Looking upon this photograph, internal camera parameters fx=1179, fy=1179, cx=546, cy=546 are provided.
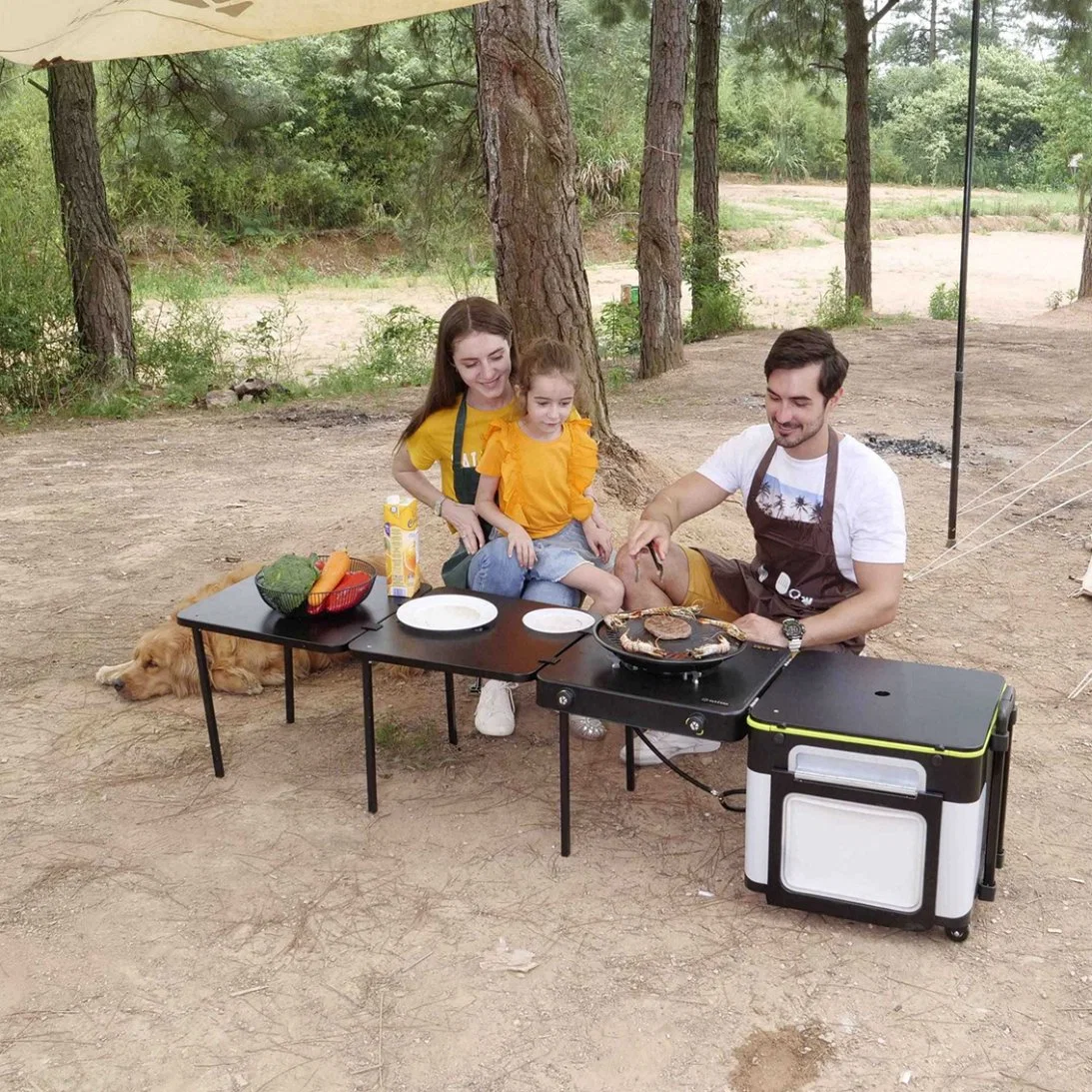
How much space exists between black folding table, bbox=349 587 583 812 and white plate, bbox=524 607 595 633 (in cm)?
2

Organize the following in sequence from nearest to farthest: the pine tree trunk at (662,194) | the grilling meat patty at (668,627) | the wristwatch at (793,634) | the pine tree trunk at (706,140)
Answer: the grilling meat patty at (668,627), the wristwatch at (793,634), the pine tree trunk at (662,194), the pine tree trunk at (706,140)

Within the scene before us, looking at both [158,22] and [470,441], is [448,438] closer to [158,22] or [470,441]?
[470,441]

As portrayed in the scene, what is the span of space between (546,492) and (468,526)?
10.9 inches

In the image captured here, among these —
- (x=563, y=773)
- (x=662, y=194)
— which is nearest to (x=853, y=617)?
(x=563, y=773)

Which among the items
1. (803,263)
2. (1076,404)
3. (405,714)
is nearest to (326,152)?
(803,263)

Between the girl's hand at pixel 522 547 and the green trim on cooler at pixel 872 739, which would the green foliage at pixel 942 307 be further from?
the green trim on cooler at pixel 872 739

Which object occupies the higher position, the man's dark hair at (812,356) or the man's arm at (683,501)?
the man's dark hair at (812,356)

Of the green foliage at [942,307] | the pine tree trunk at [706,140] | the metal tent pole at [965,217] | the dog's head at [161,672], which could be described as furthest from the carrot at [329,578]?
Answer: the green foliage at [942,307]

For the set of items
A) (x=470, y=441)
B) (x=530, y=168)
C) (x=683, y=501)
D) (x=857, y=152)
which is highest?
(x=857, y=152)

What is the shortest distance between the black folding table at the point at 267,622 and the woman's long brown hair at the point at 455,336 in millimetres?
645

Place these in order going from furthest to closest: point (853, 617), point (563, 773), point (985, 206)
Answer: point (985, 206) → point (853, 617) → point (563, 773)

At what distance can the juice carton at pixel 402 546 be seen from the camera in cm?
327

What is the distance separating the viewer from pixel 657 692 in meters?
2.61

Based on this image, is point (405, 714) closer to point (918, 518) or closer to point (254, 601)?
point (254, 601)
